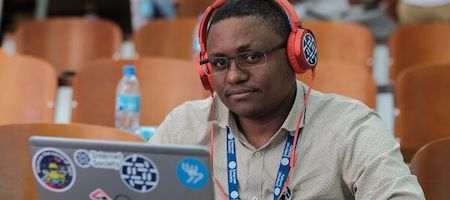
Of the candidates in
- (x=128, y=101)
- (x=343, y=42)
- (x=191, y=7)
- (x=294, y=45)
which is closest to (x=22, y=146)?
(x=294, y=45)

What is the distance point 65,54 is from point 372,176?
288 centimetres

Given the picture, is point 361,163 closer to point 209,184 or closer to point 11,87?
point 209,184

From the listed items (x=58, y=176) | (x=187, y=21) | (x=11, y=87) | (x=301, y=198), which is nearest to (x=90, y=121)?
(x=11, y=87)

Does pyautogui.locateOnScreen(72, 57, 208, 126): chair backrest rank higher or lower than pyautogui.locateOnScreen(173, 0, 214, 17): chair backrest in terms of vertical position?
lower

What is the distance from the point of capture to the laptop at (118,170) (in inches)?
46.0

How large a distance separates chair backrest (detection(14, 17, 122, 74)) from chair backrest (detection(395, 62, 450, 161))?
1667 millimetres

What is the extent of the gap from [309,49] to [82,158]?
2.04 ft

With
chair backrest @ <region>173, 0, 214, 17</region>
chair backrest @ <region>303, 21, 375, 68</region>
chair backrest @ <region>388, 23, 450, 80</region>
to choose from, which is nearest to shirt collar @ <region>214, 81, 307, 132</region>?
chair backrest @ <region>303, 21, 375, 68</region>

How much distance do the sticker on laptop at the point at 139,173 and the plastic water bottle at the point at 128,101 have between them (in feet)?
4.96

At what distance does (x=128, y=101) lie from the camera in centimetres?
278

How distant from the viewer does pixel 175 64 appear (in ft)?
9.50

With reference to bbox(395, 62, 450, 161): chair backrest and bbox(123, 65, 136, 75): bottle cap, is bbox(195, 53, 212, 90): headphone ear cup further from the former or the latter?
bbox(395, 62, 450, 161): chair backrest

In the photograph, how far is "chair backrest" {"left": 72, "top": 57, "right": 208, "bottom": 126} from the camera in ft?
9.34

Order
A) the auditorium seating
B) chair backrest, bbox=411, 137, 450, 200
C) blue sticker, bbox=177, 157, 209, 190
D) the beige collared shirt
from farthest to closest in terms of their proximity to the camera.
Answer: the auditorium seating, chair backrest, bbox=411, 137, 450, 200, the beige collared shirt, blue sticker, bbox=177, 157, 209, 190
